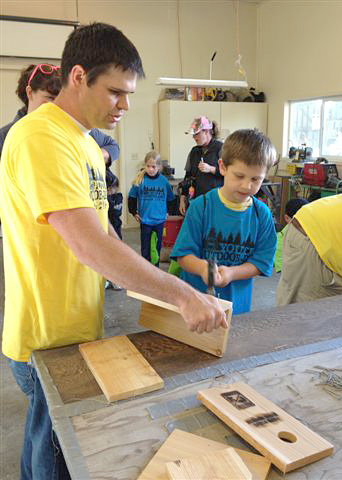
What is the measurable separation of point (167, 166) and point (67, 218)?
5.48 metres

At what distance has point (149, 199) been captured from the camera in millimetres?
4344

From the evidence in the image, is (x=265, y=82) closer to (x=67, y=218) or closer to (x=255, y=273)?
(x=255, y=273)

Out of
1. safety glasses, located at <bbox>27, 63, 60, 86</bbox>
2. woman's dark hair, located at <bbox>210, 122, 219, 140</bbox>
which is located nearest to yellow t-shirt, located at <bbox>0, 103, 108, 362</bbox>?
safety glasses, located at <bbox>27, 63, 60, 86</bbox>

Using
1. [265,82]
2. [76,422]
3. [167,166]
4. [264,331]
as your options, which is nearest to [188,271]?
[264,331]

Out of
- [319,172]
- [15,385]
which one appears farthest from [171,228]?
[15,385]

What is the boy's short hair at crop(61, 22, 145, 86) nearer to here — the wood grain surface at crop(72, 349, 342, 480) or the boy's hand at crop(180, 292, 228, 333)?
the boy's hand at crop(180, 292, 228, 333)

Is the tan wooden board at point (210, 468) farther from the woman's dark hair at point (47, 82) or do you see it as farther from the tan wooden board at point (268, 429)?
the woman's dark hair at point (47, 82)

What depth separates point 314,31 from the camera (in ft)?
20.2

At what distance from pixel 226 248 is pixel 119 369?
30.3 inches

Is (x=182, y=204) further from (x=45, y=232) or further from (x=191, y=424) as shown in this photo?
(x=191, y=424)

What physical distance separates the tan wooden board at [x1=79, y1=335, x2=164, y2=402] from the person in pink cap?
Result: 116 inches

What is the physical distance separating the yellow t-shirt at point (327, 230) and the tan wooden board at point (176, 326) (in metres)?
0.77

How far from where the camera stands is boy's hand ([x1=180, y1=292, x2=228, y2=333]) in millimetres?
988

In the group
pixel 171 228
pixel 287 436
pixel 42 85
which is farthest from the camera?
pixel 171 228
